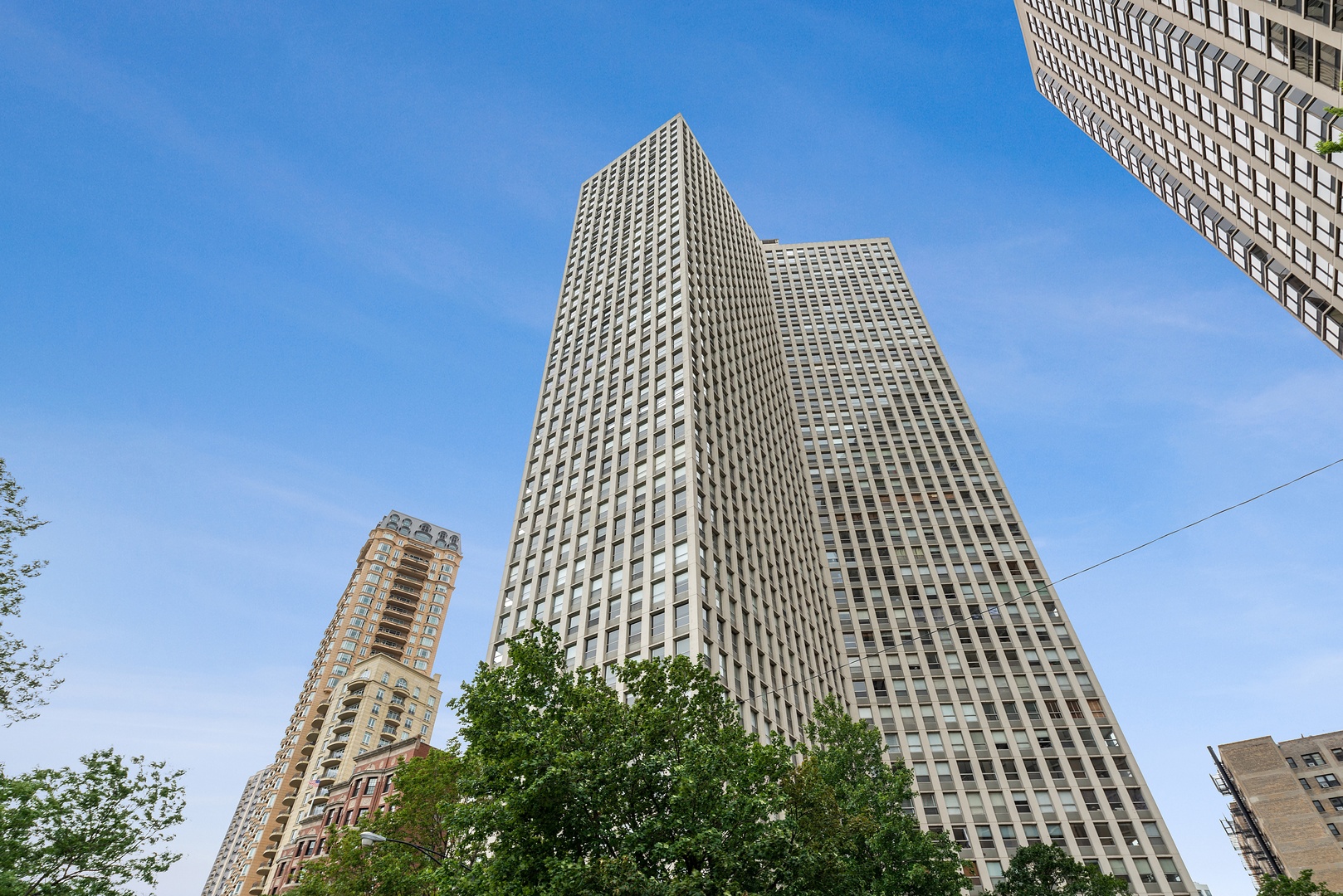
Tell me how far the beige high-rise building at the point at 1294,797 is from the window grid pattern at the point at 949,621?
1618 inches

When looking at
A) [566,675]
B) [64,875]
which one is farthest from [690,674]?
[64,875]

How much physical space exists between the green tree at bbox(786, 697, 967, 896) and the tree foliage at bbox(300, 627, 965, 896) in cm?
6

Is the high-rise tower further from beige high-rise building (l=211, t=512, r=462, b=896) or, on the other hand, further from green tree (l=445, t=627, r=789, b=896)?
beige high-rise building (l=211, t=512, r=462, b=896)

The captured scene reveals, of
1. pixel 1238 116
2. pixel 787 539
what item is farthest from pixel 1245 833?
pixel 1238 116

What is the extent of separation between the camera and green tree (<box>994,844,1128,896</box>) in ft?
102

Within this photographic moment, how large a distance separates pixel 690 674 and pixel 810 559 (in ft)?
160

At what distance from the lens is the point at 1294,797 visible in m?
83.3

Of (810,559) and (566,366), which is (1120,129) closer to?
(810,559)

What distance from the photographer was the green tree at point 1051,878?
102 feet

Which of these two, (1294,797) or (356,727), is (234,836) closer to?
(356,727)

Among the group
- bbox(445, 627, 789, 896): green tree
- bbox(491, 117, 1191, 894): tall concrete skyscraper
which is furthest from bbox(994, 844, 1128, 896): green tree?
bbox(445, 627, 789, 896): green tree

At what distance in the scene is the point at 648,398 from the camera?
61.9 m

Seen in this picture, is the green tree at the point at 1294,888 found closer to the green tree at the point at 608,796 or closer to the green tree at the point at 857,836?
the green tree at the point at 857,836

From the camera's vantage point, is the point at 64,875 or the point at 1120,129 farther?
the point at 1120,129
